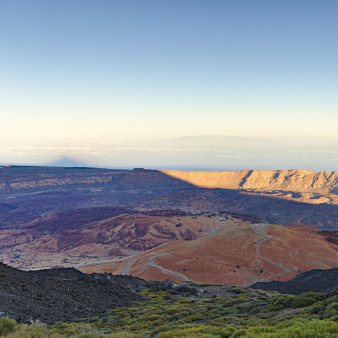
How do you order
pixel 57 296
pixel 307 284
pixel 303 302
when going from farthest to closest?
pixel 307 284 → pixel 57 296 → pixel 303 302

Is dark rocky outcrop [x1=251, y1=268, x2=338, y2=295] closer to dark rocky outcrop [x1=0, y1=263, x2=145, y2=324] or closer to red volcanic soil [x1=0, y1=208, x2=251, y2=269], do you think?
dark rocky outcrop [x1=0, y1=263, x2=145, y2=324]

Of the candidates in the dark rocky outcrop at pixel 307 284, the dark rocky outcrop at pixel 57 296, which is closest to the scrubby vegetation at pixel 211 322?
the dark rocky outcrop at pixel 57 296

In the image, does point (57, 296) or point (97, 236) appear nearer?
point (57, 296)

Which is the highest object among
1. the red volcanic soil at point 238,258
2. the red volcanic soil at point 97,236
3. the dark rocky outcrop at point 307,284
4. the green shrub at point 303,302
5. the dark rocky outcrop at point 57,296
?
the green shrub at point 303,302

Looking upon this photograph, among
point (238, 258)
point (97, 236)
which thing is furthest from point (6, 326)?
point (97, 236)

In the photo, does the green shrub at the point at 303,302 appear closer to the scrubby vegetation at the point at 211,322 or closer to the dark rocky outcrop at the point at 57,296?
the scrubby vegetation at the point at 211,322

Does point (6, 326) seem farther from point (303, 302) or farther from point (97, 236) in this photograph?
point (97, 236)

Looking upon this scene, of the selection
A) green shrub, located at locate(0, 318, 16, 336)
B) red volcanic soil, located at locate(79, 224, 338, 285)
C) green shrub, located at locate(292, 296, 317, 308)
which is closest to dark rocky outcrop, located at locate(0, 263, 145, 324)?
green shrub, located at locate(0, 318, 16, 336)
